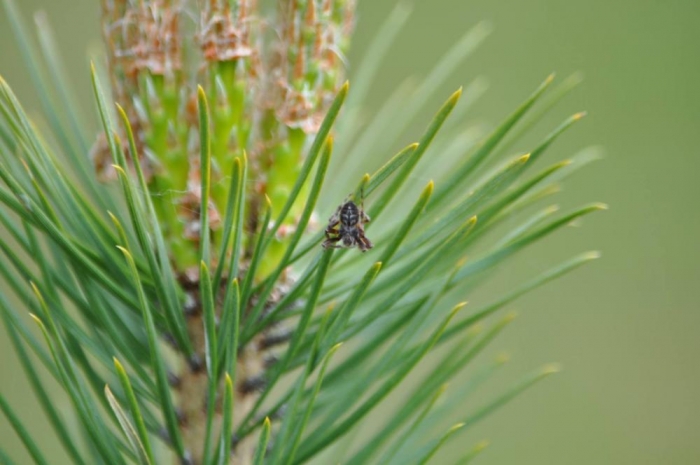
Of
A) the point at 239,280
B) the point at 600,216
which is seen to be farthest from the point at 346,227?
the point at 600,216

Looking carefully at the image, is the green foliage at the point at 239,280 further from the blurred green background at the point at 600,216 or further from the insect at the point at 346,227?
the blurred green background at the point at 600,216

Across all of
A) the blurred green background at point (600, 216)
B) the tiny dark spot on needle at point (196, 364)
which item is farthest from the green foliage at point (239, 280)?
the blurred green background at point (600, 216)

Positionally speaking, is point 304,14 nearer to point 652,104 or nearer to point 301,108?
point 301,108

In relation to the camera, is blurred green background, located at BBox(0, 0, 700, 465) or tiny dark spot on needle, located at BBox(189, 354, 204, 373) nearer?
tiny dark spot on needle, located at BBox(189, 354, 204, 373)

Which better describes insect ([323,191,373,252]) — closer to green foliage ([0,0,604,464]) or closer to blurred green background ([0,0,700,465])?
green foliage ([0,0,604,464])

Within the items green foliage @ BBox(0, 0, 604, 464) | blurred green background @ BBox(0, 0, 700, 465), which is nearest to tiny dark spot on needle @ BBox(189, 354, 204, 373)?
green foliage @ BBox(0, 0, 604, 464)

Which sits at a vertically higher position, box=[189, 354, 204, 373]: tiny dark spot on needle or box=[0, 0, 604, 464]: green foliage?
box=[0, 0, 604, 464]: green foliage
